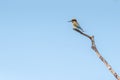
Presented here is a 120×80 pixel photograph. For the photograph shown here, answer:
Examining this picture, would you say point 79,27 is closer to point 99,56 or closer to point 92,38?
point 92,38

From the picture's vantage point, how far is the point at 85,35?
6672mm

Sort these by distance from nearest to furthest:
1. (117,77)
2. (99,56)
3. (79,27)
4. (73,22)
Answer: (117,77)
(99,56)
(79,27)
(73,22)

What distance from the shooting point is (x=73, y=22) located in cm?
707

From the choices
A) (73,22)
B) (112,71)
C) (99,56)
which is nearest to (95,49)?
(99,56)

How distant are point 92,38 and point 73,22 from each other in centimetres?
89

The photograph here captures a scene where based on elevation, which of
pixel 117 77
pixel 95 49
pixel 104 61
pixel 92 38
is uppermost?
pixel 92 38

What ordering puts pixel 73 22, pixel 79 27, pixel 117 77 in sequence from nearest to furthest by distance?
pixel 117 77 < pixel 79 27 < pixel 73 22

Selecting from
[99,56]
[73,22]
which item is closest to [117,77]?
[99,56]

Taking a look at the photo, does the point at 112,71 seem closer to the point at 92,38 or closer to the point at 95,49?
the point at 95,49

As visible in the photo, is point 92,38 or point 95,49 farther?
point 92,38

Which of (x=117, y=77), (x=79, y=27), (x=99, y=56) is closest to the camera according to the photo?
(x=117, y=77)

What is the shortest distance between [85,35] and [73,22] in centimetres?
70

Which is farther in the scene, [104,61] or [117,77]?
[104,61]

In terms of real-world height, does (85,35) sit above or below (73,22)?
below
